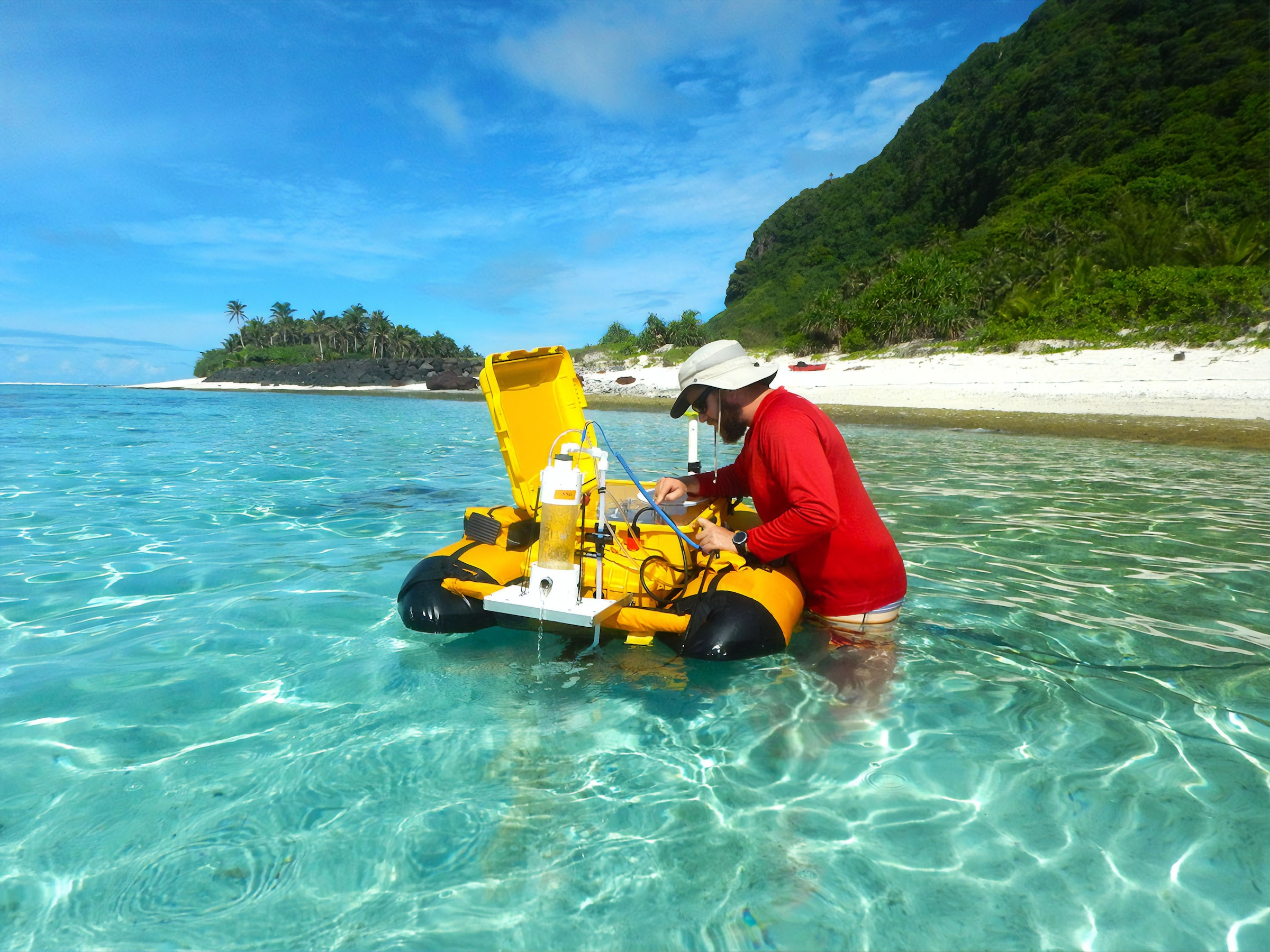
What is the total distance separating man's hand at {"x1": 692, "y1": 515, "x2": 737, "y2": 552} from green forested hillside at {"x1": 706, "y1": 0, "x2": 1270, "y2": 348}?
25977mm

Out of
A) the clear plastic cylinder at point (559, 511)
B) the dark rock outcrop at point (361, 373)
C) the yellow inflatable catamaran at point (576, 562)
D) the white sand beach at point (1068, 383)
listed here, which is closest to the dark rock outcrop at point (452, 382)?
the dark rock outcrop at point (361, 373)

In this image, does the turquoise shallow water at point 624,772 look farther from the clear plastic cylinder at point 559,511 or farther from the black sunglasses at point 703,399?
the black sunglasses at point 703,399

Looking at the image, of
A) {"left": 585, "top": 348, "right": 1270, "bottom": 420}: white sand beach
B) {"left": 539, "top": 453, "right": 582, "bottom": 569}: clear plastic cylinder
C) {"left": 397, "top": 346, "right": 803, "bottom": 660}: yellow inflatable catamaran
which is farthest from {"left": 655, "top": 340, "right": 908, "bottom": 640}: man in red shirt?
{"left": 585, "top": 348, "right": 1270, "bottom": 420}: white sand beach

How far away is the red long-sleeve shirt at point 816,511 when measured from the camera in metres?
3.55

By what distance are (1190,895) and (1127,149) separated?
6262cm

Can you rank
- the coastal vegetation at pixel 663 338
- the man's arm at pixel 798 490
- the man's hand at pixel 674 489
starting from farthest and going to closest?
the coastal vegetation at pixel 663 338 → the man's hand at pixel 674 489 → the man's arm at pixel 798 490

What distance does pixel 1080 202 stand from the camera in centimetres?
4672

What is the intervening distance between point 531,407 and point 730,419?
5.37ft

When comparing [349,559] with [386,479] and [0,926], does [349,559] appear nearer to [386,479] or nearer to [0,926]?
[0,926]

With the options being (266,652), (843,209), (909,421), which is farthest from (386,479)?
(843,209)

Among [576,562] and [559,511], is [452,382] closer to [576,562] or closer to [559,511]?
[576,562]

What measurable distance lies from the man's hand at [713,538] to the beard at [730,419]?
469mm

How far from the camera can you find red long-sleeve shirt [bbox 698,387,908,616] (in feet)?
11.7

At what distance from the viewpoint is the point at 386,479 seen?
11.7 m
